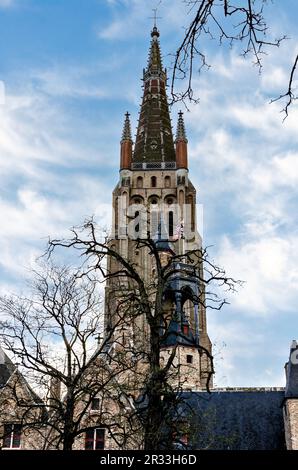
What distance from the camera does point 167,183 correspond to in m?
71.1

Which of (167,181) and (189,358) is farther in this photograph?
(167,181)

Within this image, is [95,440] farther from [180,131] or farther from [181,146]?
[180,131]

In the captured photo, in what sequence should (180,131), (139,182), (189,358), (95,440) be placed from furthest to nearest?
(180,131) → (139,182) → (189,358) → (95,440)

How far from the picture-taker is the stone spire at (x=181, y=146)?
71.6 meters

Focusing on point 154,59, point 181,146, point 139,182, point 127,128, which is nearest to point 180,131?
point 181,146

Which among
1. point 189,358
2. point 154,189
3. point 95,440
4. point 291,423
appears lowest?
point 95,440

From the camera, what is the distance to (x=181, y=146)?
240 ft

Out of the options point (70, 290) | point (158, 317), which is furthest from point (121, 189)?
point (158, 317)

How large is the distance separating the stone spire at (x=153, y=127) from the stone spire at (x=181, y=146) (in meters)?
1.15

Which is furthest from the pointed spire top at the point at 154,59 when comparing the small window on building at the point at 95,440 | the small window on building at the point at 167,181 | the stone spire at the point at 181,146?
the small window on building at the point at 95,440

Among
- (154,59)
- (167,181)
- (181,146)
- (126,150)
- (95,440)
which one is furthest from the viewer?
(154,59)

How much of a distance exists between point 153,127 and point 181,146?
20.6 feet

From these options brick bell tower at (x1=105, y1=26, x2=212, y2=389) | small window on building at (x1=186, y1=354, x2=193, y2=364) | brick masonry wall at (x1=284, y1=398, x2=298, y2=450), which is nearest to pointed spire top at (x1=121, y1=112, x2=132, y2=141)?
brick bell tower at (x1=105, y1=26, x2=212, y2=389)

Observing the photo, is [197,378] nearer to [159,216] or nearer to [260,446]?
[260,446]
